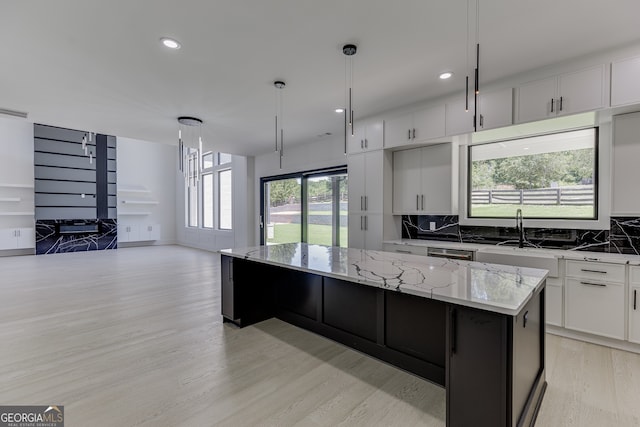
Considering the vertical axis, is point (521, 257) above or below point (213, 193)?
below

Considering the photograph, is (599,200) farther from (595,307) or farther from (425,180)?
(425,180)

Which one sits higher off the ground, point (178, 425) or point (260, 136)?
point (260, 136)

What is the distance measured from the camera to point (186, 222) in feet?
34.7

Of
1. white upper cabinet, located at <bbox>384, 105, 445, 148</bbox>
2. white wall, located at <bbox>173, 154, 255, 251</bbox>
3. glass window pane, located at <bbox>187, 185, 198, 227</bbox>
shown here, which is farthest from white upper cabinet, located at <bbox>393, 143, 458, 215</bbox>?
glass window pane, located at <bbox>187, 185, 198, 227</bbox>

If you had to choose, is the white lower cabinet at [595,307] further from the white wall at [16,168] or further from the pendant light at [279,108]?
the white wall at [16,168]

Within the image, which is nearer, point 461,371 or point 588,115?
point 461,371

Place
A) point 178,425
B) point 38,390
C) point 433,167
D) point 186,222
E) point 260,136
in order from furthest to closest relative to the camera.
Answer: point 186,222 → point 260,136 → point 433,167 → point 38,390 → point 178,425

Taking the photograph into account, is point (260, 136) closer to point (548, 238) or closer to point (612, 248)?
point (548, 238)

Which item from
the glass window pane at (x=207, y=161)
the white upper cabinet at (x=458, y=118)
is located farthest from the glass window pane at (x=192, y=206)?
the white upper cabinet at (x=458, y=118)

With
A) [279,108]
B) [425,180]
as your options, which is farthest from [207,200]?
[425,180]

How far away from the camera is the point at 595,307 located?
2834mm

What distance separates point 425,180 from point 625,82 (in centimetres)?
213

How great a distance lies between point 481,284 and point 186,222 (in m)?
10.5

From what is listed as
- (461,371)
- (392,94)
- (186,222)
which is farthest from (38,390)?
(186,222)
